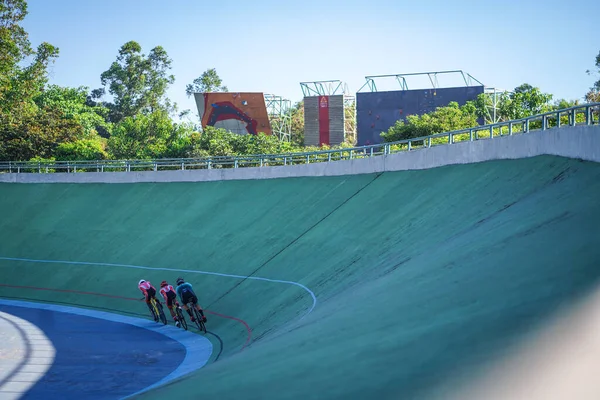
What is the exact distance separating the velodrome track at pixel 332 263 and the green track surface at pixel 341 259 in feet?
0.16

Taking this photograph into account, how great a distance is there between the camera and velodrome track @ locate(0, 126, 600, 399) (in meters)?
8.60

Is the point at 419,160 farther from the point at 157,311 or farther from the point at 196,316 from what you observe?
the point at 157,311

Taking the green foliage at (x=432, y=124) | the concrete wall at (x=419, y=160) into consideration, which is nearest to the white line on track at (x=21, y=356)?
the concrete wall at (x=419, y=160)

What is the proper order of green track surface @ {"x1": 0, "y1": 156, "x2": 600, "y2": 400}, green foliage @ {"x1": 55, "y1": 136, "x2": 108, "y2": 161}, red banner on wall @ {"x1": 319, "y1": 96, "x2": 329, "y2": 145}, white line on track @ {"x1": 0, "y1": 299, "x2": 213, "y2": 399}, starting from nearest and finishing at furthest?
green track surface @ {"x1": 0, "y1": 156, "x2": 600, "y2": 400} → white line on track @ {"x1": 0, "y1": 299, "x2": 213, "y2": 399} → green foliage @ {"x1": 55, "y1": 136, "x2": 108, "y2": 161} → red banner on wall @ {"x1": 319, "y1": 96, "x2": 329, "y2": 145}

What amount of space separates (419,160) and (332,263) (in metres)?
6.05

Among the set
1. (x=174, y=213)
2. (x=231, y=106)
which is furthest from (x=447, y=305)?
(x=231, y=106)

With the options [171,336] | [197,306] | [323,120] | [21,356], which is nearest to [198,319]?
[197,306]

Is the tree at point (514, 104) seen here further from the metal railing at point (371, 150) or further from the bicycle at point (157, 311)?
the bicycle at point (157, 311)

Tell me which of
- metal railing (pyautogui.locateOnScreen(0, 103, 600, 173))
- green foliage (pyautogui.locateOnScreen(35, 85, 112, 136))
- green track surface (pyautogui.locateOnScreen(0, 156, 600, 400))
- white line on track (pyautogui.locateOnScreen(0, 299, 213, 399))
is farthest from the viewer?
green foliage (pyautogui.locateOnScreen(35, 85, 112, 136))

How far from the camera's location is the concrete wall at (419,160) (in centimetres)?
1633

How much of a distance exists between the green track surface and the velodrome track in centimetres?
5

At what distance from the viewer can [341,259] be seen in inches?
830

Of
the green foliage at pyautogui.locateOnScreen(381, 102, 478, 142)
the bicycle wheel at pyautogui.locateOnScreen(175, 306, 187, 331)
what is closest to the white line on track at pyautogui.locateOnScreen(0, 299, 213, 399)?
the bicycle wheel at pyautogui.locateOnScreen(175, 306, 187, 331)

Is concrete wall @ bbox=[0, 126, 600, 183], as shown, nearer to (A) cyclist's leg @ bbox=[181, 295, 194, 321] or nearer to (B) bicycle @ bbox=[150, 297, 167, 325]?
(A) cyclist's leg @ bbox=[181, 295, 194, 321]
